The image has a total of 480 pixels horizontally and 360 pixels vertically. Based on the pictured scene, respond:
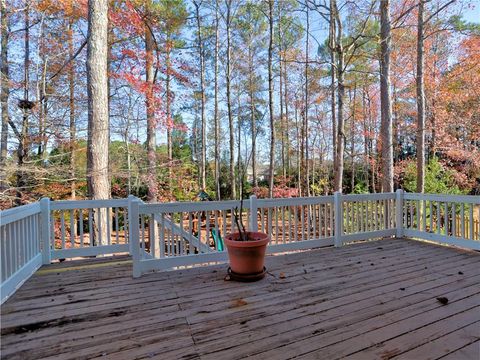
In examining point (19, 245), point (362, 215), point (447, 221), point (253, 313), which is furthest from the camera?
point (362, 215)

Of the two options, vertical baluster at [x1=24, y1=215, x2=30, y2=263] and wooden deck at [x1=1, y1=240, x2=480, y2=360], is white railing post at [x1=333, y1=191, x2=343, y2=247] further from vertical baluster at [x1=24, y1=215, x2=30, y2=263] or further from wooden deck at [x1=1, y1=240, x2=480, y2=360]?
vertical baluster at [x1=24, y1=215, x2=30, y2=263]

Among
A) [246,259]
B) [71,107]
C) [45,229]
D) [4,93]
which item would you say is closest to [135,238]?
[246,259]

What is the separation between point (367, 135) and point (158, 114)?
11.2 metres

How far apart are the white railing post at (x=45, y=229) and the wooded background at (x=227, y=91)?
130 cm

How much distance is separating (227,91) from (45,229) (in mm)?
9671

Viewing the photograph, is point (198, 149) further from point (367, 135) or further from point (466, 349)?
point (466, 349)

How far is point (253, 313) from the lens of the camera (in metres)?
2.26

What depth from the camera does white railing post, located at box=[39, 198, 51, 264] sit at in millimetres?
3592

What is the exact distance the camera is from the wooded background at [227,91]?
596 cm

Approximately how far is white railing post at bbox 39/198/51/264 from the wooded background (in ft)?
4.25

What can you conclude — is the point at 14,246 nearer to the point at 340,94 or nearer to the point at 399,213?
the point at 399,213

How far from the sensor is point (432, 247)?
432cm

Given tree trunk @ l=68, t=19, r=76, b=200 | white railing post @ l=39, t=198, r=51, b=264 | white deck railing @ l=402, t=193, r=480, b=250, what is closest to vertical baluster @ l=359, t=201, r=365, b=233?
white deck railing @ l=402, t=193, r=480, b=250

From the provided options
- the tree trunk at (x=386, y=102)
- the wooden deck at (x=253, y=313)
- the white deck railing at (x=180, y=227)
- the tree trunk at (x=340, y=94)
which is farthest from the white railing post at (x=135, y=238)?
the tree trunk at (x=386, y=102)
